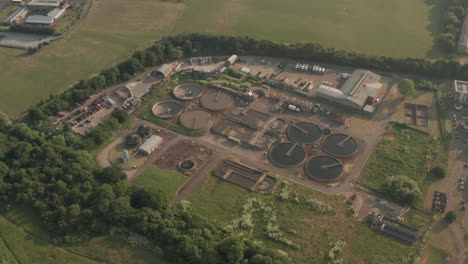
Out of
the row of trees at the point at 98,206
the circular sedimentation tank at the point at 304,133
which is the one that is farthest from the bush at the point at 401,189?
the row of trees at the point at 98,206

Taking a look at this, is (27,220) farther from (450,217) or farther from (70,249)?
(450,217)

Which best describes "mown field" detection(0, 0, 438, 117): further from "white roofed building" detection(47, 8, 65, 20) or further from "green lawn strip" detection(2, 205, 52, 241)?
"green lawn strip" detection(2, 205, 52, 241)

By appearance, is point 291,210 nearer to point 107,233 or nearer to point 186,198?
point 186,198

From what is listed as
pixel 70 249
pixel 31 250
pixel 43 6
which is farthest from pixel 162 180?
pixel 43 6

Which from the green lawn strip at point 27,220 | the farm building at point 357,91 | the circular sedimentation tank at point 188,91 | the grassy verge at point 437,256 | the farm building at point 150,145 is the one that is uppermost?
the farm building at point 357,91

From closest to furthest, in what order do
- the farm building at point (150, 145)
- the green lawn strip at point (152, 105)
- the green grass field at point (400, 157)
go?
the green grass field at point (400, 157), the farm building at point (150, 145), the green lawn strip at point (152, 105)

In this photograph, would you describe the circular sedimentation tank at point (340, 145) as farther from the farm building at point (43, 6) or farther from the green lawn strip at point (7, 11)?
the green lawn strip at point (7, 11)

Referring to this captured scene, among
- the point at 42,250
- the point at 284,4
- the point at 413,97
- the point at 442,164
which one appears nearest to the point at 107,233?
the point at 42,250
